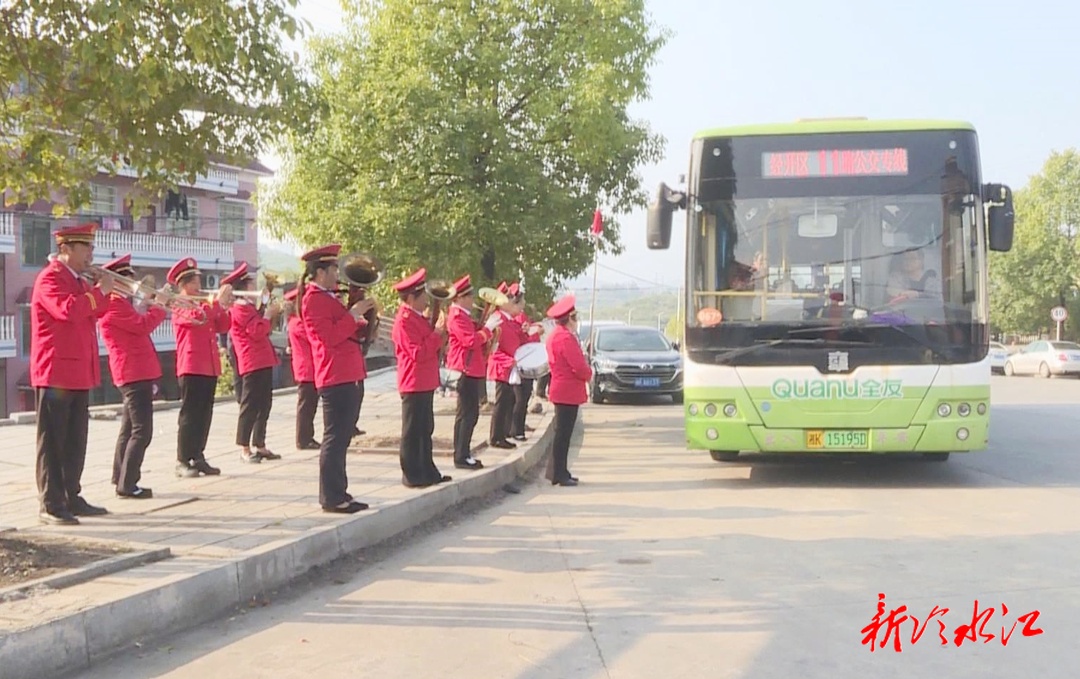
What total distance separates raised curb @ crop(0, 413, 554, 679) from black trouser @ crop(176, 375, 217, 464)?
7.97 ft

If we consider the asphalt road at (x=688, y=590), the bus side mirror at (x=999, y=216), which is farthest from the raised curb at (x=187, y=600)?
the bus side mirror at (x=999, y=216)

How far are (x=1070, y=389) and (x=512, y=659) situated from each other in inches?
977

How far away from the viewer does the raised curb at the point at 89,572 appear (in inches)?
196

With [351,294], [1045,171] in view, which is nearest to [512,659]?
[351,294]

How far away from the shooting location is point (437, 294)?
9742mm

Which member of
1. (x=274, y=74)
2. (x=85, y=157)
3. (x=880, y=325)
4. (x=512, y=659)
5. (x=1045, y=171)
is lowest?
(x=512, y=659)

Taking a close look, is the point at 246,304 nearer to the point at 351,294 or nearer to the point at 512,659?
the point at 351,294

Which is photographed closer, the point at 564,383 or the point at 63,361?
the point at 63,361

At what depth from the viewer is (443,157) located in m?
13.3

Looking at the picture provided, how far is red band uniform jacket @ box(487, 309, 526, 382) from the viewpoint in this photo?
1173 cm

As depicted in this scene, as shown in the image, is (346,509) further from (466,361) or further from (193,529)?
(466,361)

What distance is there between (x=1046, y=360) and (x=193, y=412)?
110ft

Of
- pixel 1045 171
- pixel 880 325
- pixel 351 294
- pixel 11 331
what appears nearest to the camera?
pixel 351 294

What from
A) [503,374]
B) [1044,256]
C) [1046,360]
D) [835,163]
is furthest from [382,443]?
[1044,256]
